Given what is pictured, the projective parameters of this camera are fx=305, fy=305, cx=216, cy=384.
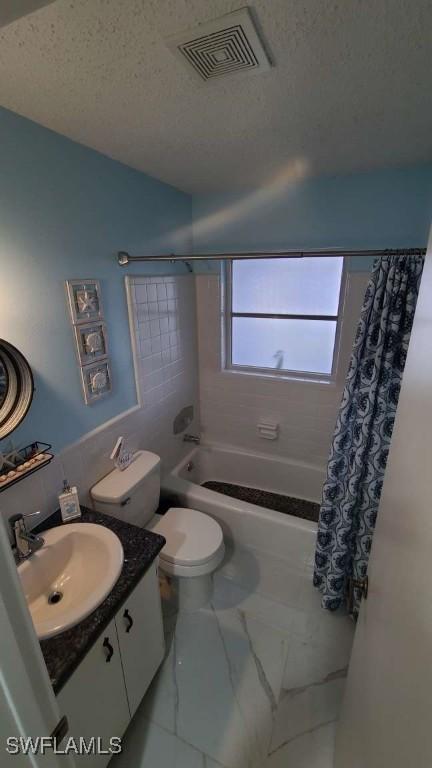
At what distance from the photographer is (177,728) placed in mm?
1336

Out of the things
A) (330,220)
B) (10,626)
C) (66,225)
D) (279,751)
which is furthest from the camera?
(330,220)

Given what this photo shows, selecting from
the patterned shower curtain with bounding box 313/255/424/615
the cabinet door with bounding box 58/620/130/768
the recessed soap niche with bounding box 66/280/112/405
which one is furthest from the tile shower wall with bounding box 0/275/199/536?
the patterned shower curtain with bounding box 313/255/424/615

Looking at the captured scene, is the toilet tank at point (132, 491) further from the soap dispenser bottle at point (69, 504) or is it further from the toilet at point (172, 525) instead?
the soap dispenser bottle at point (69, 504)

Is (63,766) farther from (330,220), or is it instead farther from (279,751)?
(330,220)

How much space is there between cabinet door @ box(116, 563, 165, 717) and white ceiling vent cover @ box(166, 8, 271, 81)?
174 centimetres

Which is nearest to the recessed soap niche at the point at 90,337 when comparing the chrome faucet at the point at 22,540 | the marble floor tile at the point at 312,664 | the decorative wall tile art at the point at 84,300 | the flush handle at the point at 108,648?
the decorative wall tile art at the point at 84,300

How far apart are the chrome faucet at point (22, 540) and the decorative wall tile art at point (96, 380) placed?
60cm

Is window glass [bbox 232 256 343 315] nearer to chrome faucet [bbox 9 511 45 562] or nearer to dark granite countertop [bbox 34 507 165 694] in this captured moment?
dark granite countertop [bbox 34 507 165 694]

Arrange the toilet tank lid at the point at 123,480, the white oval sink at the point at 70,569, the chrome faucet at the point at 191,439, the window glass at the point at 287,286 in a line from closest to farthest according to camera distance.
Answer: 1. the white oval sink at the point at 70,569
2. the toilet tank lid at the point at 123,480
3. the window glass at the point at 287,286
4. the chrome faucet at the point at 191,439

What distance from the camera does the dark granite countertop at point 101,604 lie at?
2.97ft

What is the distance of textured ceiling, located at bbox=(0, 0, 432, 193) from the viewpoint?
72cm

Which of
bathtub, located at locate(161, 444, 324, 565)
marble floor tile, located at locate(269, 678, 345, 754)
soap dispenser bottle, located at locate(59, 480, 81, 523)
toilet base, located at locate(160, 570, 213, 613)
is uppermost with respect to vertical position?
soap dispenser bottle, located at locate(59, 480, 81, 523)

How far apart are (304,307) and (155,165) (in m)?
1.38

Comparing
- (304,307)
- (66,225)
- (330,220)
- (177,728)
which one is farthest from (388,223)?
(177,728)
